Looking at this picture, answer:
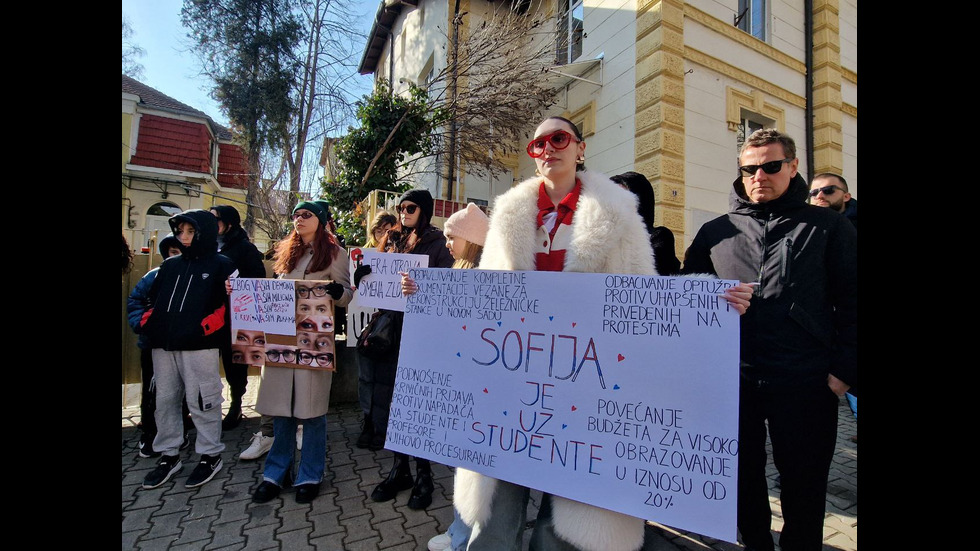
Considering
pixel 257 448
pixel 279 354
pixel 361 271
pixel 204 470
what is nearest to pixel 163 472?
pixel 204 470

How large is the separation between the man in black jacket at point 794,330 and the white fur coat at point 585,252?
688 millimetres

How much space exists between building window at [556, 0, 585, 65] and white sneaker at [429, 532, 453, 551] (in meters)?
9.84

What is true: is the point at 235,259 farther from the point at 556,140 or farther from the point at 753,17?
the point at 753,17

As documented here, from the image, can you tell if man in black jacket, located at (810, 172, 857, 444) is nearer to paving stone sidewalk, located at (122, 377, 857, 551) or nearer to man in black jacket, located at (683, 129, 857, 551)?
paving stone sidewalk, located at (122, 377, 857, 551)

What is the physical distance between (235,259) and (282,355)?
185 cm

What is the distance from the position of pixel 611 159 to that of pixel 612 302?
7.28m

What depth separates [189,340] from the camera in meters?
2.96

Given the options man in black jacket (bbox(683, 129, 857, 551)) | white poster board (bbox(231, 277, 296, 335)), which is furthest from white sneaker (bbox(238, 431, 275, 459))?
man in black jacket (bbox(683, 129, 857, 551))

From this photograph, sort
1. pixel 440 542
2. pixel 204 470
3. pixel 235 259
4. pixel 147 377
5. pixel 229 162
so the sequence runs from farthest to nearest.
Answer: pixel 229 162 < pixel 235 259 < pixel 147 377 < pixel 204 470 < pixel 440 542

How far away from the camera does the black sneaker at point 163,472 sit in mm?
3016

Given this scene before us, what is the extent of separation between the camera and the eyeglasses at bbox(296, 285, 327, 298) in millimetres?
2732
